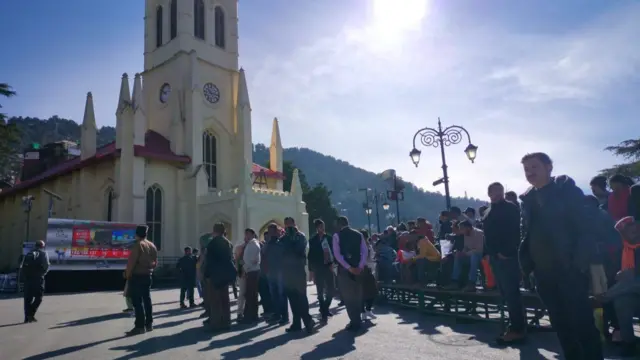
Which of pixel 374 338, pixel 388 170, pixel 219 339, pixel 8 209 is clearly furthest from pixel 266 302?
pixel 8 209

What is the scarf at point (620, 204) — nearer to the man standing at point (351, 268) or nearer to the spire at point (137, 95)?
the man standing at point (351, 268)

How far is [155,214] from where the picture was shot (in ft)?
91.9

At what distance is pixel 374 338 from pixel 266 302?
→ 14.5 ft

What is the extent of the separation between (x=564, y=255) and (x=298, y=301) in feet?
16.6

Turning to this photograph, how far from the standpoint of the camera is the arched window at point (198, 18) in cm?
3362

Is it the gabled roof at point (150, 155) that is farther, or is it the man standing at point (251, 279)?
the gabled roof at point (150, 155)

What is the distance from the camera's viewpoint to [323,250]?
8.59 m

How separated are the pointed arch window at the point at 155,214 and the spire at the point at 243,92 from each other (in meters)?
8.35

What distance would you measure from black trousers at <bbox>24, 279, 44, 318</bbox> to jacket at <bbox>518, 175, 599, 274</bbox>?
10.5 m

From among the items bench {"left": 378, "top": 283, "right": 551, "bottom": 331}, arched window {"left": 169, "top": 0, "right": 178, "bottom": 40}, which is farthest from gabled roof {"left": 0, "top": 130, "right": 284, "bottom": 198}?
bench {"left": 378, "top": 283, "right": 551, "bottom": 331}

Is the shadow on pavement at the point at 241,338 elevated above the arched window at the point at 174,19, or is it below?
below

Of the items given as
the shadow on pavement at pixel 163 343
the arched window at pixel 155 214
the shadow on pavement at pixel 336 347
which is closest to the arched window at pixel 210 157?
the arched window at pixel 155 214

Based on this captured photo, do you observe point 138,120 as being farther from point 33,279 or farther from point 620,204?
point 620,204

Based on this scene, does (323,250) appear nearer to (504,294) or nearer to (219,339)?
(219,339)
